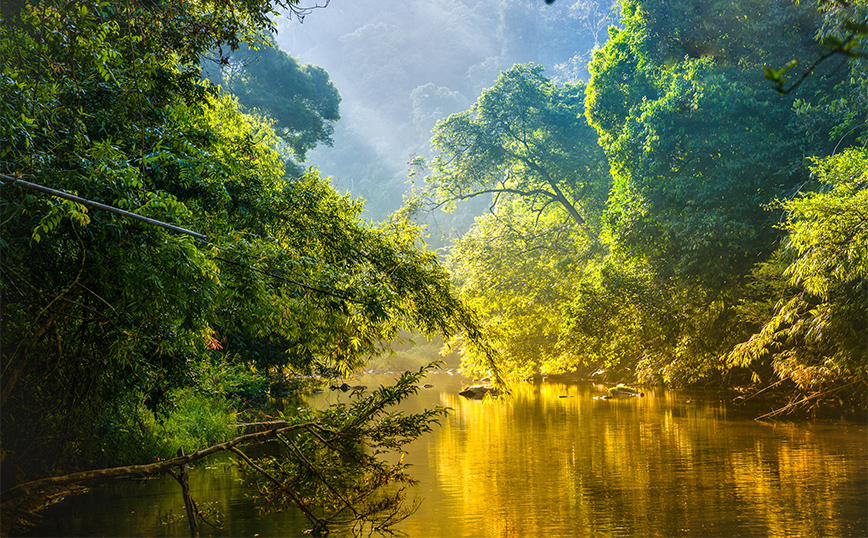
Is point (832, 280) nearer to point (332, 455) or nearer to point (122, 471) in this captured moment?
point (332, 455)

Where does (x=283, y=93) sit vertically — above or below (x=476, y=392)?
above

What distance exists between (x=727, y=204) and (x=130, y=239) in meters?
16.3

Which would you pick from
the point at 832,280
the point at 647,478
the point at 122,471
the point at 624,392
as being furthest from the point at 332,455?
the point at 624,392

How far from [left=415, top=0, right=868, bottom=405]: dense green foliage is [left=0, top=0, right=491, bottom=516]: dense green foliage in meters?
5.81

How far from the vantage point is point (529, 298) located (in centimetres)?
2930

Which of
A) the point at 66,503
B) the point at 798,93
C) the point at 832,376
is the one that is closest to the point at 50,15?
the point at 66,503

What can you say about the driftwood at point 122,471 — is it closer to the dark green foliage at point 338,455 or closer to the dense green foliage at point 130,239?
the dark green foliage at point 338,455

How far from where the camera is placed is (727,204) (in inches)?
709

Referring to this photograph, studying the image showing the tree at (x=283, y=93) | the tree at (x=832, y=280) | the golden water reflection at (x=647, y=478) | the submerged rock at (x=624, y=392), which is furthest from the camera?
the tree at (x=283, y=93)

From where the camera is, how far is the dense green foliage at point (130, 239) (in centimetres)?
592

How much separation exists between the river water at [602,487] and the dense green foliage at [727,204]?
1.97 metres

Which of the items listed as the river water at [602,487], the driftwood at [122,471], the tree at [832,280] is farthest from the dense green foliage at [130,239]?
the tree at [832,280]

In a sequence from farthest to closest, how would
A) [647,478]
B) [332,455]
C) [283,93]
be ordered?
1. [283,93]
2. [647,478]
3. [332,455]

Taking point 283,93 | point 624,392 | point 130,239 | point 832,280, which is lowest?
point 624,392
